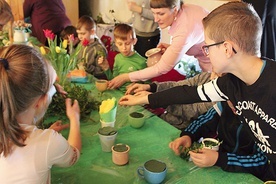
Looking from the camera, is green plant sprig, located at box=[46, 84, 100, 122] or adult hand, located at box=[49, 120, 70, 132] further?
green plant sprig, located at box=[46, 84, 100, 122]

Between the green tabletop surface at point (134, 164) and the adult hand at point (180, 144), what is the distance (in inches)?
0.9

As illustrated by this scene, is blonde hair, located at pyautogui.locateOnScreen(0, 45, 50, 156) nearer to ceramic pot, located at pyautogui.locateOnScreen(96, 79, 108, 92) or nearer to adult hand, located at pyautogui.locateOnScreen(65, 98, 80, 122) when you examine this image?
adult hand, located at pyautogui.locateOnScreen(65, 98, 80, 122)

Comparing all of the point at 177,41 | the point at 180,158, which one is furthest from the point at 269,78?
the point at 177,41

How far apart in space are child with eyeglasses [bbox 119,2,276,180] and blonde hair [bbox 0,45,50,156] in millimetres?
631

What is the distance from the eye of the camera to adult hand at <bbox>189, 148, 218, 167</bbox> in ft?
3.64

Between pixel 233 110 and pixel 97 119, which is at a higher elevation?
pixel 233 110

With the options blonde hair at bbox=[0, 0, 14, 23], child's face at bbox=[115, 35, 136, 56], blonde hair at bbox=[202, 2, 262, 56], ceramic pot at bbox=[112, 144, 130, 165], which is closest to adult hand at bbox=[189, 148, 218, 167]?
ceramic pot at bbox=[112, 144, 130, 165]

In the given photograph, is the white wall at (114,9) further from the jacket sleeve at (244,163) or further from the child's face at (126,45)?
the jacket sleeve at (244,163)

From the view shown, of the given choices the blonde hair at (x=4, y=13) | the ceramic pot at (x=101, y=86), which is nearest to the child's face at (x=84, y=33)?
the blonde hair at (x=4, y=13)

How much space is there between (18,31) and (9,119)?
164 cm

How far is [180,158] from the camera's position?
119 cm

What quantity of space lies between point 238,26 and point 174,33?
94 centimetres

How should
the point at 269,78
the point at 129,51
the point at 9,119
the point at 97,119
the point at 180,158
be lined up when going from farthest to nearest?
the point at 129,51 < the point at 97,119 < the point at 180,158 < the point at 269,78 < the point at 9,119

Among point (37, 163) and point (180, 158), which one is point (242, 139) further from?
point (37, 163)
